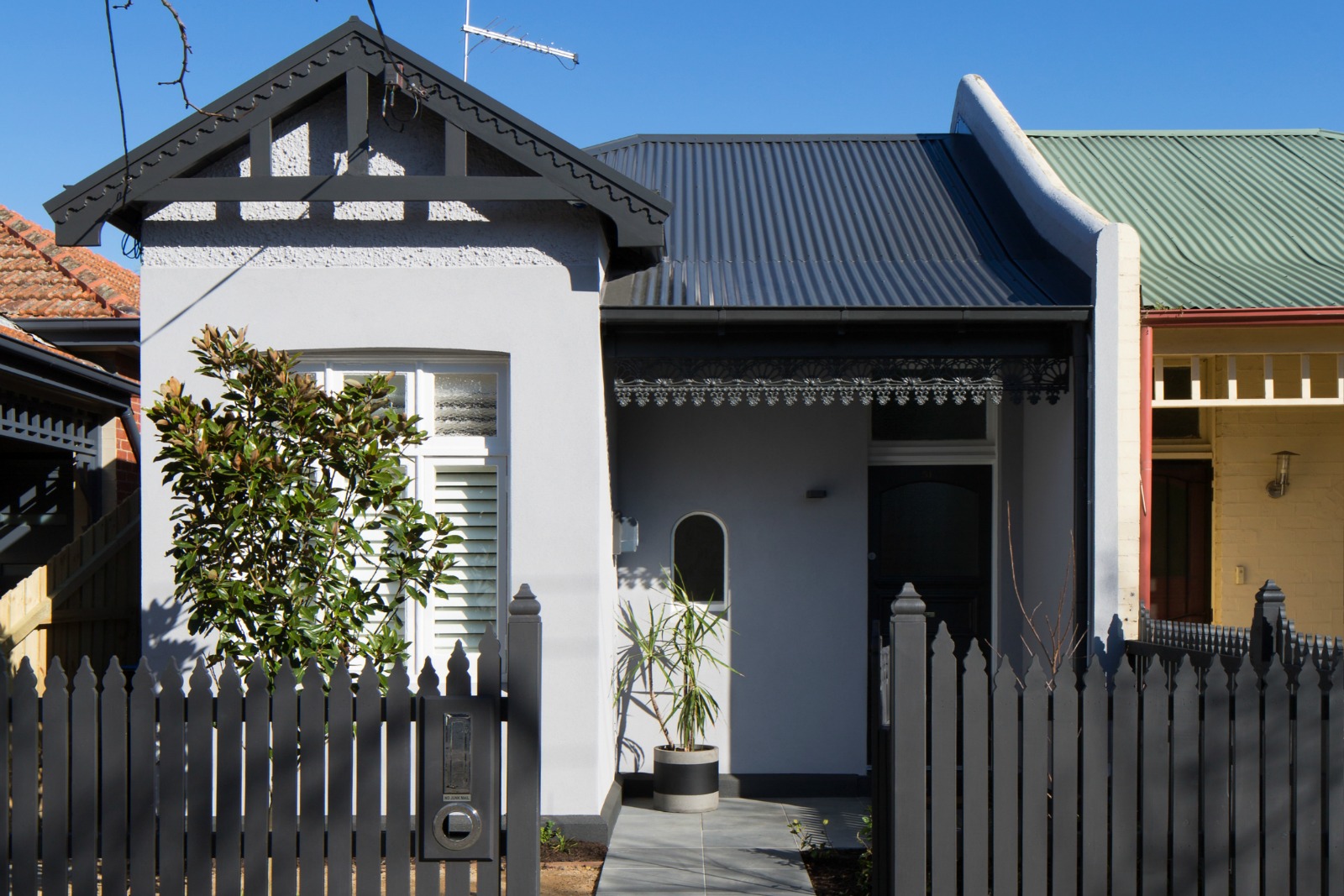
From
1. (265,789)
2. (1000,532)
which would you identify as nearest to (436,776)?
(265,789)

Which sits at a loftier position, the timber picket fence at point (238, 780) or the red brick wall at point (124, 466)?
the red brick wall at point (124, 466)

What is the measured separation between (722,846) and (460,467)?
2682 millimetres

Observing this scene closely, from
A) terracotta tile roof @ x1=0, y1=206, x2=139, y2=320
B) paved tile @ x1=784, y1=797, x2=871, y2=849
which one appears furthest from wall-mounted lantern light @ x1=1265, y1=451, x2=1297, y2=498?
terracotta tile roof @ x1=0, y1=206, x2=139, y2=320

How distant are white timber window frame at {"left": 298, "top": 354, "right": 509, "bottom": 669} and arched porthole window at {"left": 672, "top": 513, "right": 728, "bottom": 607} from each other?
1.84 metres

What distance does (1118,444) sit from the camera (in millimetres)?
7625

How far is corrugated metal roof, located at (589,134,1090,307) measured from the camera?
7902mm

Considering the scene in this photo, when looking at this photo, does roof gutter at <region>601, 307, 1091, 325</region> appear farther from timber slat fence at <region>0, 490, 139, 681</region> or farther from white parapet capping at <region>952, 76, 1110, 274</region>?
timber slat fence at <region>0, 490, 139, 681</region>

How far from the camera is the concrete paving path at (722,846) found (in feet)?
20.7

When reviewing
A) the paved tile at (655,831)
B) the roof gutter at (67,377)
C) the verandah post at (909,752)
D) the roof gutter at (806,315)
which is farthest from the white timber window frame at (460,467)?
the verandah post at (909,752)

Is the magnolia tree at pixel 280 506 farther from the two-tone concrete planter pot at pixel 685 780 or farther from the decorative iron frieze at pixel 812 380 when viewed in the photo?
the two-tone concrete planter pot at pixel 685 780

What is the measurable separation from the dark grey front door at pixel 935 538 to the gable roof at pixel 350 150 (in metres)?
3.36

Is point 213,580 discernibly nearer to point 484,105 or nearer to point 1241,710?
point 484,105

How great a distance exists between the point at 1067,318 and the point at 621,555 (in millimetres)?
3402

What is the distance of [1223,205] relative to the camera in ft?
33.8
